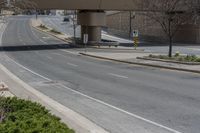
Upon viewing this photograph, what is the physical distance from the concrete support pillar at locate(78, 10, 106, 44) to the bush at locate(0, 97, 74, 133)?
5744cm

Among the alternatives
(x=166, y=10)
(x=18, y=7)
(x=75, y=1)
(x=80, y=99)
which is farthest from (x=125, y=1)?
(x=18, y=7)

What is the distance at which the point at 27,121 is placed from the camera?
302 inches

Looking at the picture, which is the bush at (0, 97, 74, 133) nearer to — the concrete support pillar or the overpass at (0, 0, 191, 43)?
the overpass at (0, 0, 191, 43)

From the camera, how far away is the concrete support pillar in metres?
67.2

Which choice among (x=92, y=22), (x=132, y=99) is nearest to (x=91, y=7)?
(x=92, y=22)

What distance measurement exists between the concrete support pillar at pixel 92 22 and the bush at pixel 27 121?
57.4 meters

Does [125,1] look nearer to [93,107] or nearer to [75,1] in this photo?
[75,1]

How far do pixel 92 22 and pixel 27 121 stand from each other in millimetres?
60182

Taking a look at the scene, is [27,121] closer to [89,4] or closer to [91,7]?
[89,4]

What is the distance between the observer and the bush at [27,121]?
7066 millimetres

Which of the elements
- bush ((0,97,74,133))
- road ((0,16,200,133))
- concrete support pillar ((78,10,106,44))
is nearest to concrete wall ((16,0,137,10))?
concrete support pillar ((78,10,106,44))

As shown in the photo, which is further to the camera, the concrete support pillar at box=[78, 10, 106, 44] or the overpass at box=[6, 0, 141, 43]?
the concrete support pillar at box=[78, 10, 106, 44]

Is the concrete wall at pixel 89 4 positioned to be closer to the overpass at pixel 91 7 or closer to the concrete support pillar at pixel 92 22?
the overpass at pixel 91 7

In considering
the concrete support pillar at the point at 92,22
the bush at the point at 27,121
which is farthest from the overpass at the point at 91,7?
the bush at the point at 27,121
